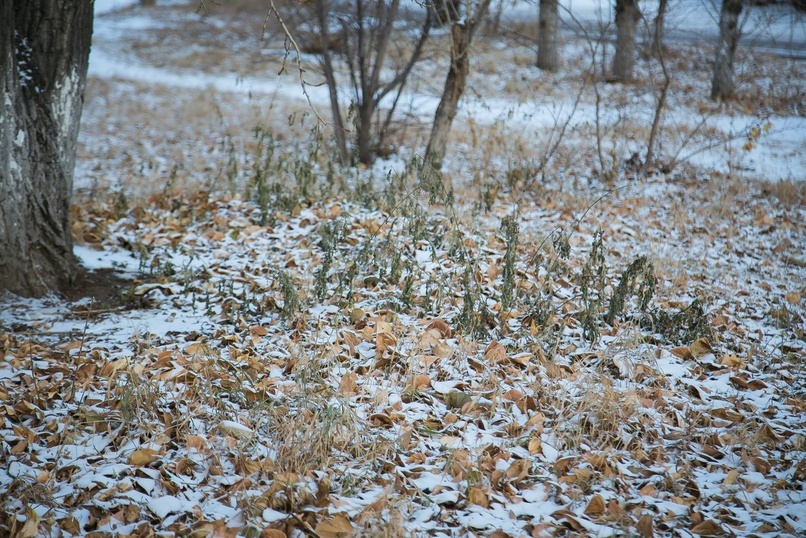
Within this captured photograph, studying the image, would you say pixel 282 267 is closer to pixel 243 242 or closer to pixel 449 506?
pixel 243 242

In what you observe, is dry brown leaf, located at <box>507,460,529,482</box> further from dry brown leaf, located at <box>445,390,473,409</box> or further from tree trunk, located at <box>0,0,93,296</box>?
tree trunk, located at <box>0,0,93,296</box>

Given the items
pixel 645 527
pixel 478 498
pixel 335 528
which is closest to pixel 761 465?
pixel 645 527

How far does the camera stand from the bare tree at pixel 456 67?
6039 mm

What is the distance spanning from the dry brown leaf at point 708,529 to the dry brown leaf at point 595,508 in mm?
356

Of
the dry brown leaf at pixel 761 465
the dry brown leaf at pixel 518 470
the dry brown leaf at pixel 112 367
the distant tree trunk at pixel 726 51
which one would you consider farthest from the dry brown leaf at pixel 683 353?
the distant tree trunk at pixel 726 51

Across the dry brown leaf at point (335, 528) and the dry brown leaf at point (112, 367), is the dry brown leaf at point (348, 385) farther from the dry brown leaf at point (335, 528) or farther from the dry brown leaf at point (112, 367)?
the dry brown leaf at point (112, 367)

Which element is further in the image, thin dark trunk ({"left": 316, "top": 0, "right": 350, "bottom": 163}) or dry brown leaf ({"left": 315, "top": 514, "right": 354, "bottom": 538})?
thin dark trunk ({"left": 316, "top": 0, "right": 350, "bottom": 163})

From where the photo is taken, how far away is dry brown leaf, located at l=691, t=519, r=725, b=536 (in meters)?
2.40

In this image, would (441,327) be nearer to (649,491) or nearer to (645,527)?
(649,491)

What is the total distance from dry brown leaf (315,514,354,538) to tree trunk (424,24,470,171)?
4.04 m

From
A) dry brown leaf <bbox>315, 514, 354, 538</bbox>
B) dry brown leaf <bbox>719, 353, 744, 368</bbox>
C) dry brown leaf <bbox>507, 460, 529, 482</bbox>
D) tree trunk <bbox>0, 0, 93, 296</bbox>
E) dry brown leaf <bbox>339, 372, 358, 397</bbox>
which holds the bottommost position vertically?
dry brown leaf <bbox>315, 514, 354, 538</bbox>

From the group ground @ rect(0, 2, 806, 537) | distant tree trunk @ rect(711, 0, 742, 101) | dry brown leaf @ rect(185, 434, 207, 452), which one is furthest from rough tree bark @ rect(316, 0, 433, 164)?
distant tree trunk @ rect(711, 0, 742, 101)

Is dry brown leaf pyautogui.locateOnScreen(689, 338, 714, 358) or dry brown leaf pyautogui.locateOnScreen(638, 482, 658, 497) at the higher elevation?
dry brown leaf pyautogui.locateOnScreen(689, 338, 714, 358)

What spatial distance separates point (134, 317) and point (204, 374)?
39.0 inches
